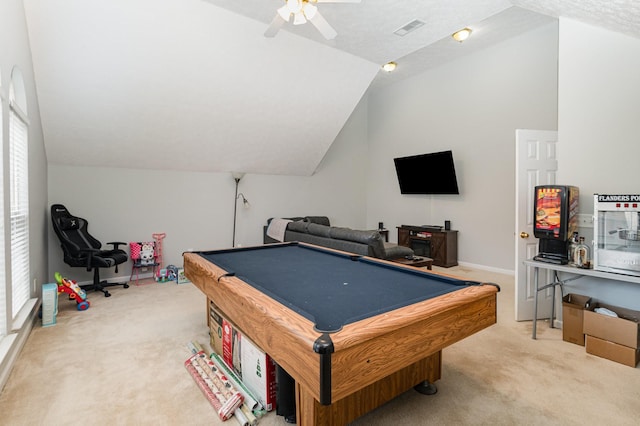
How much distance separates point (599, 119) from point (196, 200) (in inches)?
209

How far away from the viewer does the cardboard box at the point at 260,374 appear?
74.0 inches

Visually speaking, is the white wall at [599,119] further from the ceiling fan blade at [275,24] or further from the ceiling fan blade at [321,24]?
the ceiling fan blade at [275,24]

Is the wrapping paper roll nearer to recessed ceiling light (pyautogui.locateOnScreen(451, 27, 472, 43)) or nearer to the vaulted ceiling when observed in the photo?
the vaulted ceiling

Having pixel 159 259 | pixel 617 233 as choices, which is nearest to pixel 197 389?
pixel 617 233

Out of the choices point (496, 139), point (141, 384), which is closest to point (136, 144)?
point (141, 384)

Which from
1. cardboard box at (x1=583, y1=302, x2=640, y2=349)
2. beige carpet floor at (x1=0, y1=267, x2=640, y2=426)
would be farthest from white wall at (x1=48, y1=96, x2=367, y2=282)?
cardboard box at (x1=583, y1=302, x2=640, y2=349)

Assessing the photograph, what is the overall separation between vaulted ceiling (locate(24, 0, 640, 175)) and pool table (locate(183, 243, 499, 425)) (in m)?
2.39

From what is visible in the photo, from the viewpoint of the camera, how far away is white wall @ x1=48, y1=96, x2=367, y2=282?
4605mm

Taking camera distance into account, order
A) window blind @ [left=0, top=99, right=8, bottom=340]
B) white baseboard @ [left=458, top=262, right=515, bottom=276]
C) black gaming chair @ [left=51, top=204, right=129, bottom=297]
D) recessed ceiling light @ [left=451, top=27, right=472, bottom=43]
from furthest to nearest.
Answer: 1. white baseboard @ [left=458, top=262, right=515, bottom=276]
2. recessed ceiling light @ [left=451, top=27, right=472, bottom=43]
3. black gaming chair @ [left=51, top=204, right=129, bottom=297]
4. window blind @ [left=0, top=99, right=8, bottom=340]

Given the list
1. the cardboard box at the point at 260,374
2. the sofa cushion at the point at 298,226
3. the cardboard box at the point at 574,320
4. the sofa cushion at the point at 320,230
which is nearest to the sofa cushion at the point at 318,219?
the sofa cushion at the point at 298,226

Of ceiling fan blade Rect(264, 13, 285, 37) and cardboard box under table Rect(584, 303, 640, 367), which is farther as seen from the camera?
ceiling fan blade Rect(264, 13, 285, 37)

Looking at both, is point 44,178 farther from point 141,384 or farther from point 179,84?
point 141,384

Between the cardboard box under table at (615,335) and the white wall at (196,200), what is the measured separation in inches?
194

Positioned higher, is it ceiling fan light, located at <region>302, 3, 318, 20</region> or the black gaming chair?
ceiling fan light, located at <region>302, 3, 318, 20</region>
